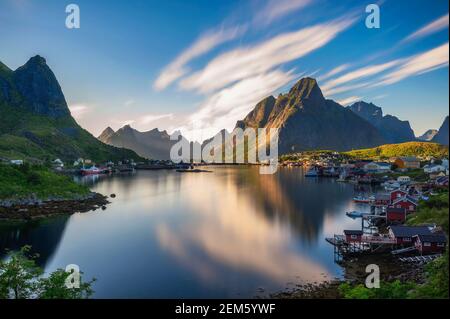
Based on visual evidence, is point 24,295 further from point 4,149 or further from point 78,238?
point 4,149

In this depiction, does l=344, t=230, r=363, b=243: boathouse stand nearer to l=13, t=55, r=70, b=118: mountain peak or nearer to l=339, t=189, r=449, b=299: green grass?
l=339, t=189, r=449, b=299: green grass

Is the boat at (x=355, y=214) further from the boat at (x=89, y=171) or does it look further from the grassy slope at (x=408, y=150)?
the grassy slope at (x=408, y=150)

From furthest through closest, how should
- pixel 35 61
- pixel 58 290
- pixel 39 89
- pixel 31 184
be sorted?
1. pixel 35 61
2. pixel 39 89
3. pixel 31 184
4. pixel 58 290

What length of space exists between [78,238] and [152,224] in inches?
376

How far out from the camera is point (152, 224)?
42.3 m

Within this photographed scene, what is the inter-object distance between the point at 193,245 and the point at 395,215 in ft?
79.0

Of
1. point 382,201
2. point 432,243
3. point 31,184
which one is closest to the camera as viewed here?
point 432,243

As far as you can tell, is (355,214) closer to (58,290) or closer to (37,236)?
(37,236)

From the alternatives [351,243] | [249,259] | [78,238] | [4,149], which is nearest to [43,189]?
[78,238]

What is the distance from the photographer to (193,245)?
33.2 m

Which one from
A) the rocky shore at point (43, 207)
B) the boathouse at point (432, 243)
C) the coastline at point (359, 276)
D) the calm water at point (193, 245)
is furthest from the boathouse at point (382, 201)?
the rocky shore at point (43, 207)

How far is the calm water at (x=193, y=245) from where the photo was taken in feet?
78.1

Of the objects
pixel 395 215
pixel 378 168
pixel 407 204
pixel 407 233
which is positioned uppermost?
pixel 378 168

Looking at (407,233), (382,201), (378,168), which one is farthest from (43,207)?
(378,168)
